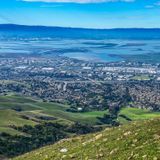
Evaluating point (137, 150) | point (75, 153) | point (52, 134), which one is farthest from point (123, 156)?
point (52, 134)

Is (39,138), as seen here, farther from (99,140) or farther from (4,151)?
(99,140)

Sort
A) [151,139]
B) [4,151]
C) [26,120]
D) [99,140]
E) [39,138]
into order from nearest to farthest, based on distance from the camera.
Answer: [151,139], [99,140], [4,151], [39,138], [26,120]

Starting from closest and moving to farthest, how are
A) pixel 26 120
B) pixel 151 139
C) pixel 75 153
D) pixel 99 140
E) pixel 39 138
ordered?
pixel 151 139 < pixel 75 153 < pixel 99 140 < pixel 39 138 < pixel 26 120

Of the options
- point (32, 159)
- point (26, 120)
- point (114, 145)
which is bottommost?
point (26, 120)

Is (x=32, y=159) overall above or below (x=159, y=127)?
below

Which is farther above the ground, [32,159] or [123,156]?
[123,156]

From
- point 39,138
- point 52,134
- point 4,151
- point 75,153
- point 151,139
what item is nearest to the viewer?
point 151,139

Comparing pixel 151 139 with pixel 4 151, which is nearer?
pixel 151 139

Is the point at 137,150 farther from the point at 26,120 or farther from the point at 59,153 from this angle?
the point at 26,120

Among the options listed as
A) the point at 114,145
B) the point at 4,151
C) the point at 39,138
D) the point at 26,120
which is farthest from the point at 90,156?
the point at 26,120
